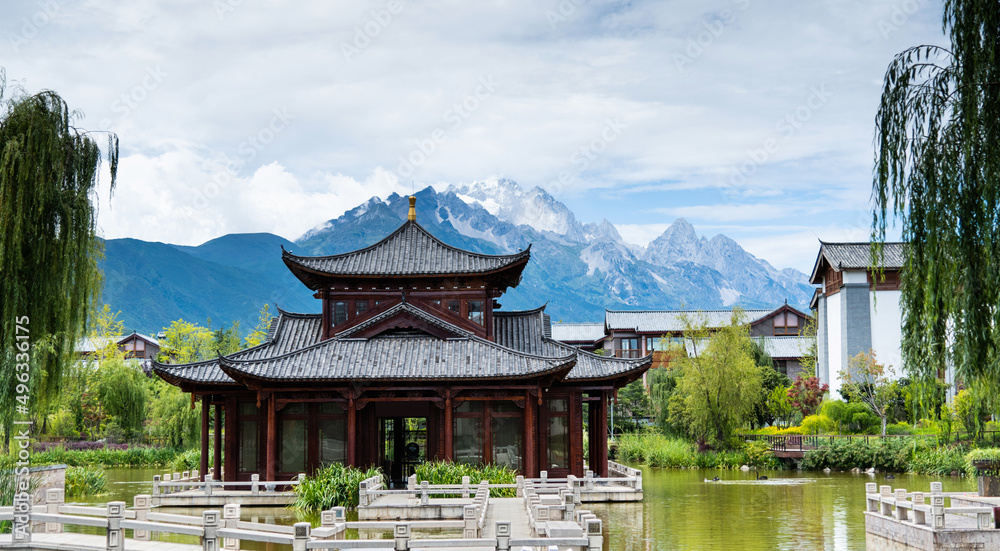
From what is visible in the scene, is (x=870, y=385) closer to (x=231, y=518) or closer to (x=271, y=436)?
(x=271, y=436)

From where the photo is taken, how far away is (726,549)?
50.4 ft

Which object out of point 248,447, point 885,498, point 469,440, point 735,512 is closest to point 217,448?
point 248,447

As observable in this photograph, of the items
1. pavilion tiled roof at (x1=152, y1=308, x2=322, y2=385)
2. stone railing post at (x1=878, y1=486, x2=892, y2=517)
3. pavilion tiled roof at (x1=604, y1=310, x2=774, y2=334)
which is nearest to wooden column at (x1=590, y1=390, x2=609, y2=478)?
pavilion tiled roof at (x1=152, y1=308, x2=322, y2=385)

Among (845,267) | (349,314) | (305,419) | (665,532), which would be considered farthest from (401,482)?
(845,267)

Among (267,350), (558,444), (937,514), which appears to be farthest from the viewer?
(267,350)

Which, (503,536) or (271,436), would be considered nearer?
(503,536)

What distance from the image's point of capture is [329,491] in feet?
66.8

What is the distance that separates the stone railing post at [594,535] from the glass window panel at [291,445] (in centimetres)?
1323

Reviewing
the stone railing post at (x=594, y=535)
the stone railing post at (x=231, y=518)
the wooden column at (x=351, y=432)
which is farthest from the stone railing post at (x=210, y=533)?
the wooden column at (x=351, y=432)

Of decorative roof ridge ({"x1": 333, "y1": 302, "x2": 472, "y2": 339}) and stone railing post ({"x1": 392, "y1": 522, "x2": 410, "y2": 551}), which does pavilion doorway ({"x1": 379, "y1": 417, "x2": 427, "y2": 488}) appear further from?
stone railing post ({"x1": 392, "y1": 522, "x2": 410, "y2": 551})

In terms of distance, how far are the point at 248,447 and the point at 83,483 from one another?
19.5 feet

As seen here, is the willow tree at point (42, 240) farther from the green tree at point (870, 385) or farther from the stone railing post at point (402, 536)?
the green tree at point (870, 385)

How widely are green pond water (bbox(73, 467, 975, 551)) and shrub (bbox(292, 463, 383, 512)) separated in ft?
1.45

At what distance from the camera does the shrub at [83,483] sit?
83.5 feet
